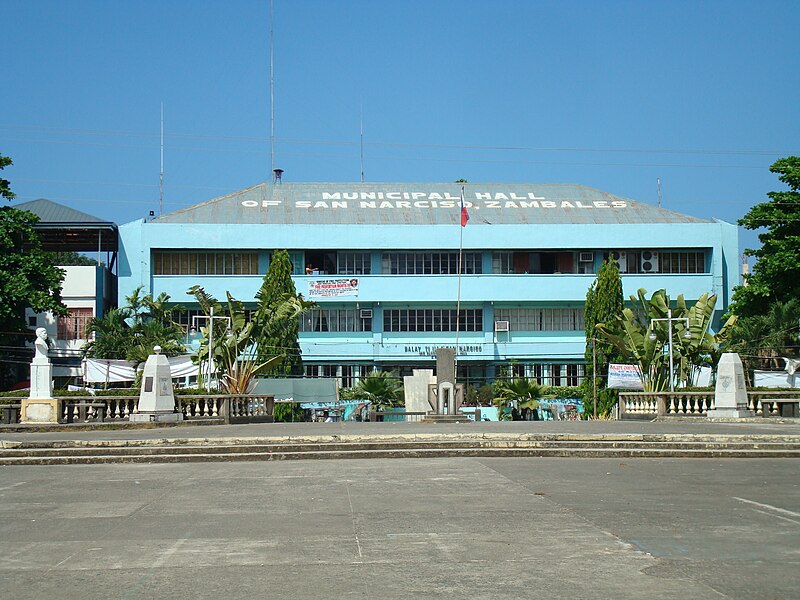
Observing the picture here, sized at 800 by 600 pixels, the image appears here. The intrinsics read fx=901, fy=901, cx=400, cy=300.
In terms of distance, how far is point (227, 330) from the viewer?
1506 inches

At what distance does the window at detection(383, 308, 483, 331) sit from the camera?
52625 millimetres

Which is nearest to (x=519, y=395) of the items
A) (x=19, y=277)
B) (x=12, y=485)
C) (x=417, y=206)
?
(x=417, y=206)

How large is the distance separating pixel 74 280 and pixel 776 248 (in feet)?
124

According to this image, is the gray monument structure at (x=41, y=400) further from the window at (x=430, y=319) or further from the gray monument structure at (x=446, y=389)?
the window at (x=430, y=319)

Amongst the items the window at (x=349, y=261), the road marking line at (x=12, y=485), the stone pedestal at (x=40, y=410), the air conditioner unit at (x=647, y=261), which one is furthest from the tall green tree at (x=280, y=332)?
the road marking line at (x=12, y=485)

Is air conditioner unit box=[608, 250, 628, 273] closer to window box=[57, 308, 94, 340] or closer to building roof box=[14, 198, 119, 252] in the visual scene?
building roof box=[14, 198, 119, 252]

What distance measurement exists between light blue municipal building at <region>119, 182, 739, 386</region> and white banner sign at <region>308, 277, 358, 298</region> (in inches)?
2.3

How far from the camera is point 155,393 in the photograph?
26500 millimetres

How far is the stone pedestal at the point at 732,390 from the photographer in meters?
26.8

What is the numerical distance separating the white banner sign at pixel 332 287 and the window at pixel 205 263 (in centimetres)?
352

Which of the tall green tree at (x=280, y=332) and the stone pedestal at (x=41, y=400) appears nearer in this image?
the stone pedestal at (x=41, y=400)

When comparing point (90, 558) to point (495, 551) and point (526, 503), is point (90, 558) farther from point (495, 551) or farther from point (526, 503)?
point (526, 503)

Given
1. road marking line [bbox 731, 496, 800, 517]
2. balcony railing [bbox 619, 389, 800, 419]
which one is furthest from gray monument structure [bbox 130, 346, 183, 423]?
road marking line [bbox 731, 496, 800, 517]

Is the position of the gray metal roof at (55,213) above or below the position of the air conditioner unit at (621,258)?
above
